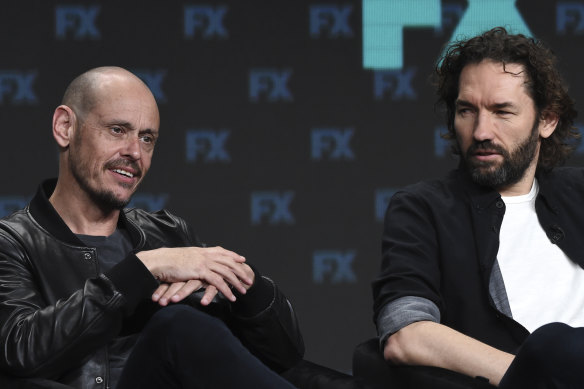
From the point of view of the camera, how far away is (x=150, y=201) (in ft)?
13.8

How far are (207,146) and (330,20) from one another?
81 centimetres

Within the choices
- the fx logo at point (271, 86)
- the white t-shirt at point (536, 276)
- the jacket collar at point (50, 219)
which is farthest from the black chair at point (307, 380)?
the fx logo at point (271, 86)

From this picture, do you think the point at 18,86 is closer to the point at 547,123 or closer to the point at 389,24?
the point at 389,24

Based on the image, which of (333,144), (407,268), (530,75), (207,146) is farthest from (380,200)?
(407,268)

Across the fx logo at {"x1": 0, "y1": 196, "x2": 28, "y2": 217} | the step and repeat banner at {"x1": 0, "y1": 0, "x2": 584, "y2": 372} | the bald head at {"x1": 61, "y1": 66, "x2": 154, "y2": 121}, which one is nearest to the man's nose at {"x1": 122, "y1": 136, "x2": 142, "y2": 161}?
the bald head at {"x1": 61, "y1": 66, "x2": 154, "y2": 121}

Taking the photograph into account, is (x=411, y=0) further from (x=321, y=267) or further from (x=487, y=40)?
(x=487, y=40)

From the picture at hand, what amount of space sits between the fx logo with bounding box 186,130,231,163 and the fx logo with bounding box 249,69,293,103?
0.23 metres

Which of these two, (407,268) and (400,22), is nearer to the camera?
(407,268)

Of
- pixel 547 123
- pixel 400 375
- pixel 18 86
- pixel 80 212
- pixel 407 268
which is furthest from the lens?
pixel 18 86

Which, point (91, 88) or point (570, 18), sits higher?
point (570, 18)

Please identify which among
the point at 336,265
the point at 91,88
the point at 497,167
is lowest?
the point at 336,265

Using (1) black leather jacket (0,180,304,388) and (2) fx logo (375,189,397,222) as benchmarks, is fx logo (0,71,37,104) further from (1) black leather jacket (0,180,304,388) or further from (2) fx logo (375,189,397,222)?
(1) black leather jacket (0,180,304,388)

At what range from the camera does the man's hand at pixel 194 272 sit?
2.13 m

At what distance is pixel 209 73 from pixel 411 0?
3.26 feet
